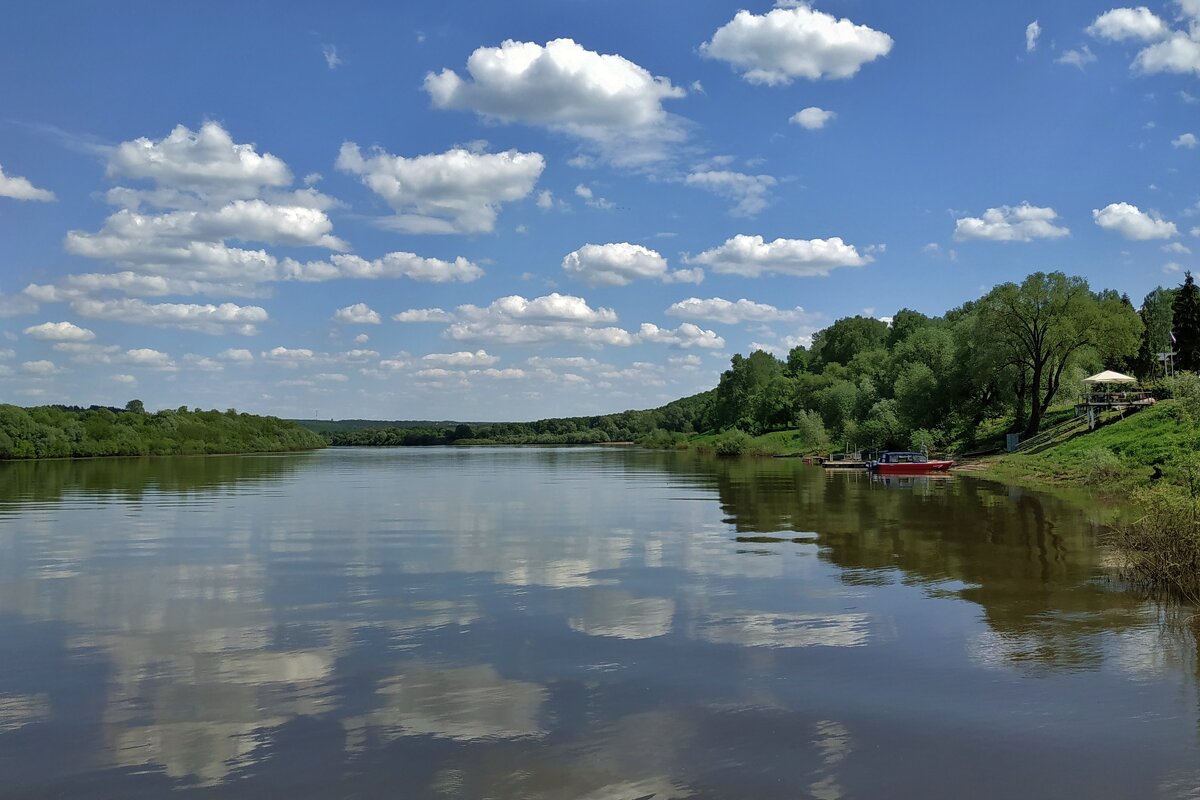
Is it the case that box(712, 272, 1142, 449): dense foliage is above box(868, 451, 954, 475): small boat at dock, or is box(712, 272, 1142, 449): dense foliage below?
above

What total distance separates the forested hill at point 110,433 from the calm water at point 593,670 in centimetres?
12195

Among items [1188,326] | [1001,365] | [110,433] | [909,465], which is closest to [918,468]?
[909,465]

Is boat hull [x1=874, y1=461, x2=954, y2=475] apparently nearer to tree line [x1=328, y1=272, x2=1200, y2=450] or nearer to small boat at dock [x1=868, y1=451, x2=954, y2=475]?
small boat at dock [x1=868, y1=451, x2=954, y2=475]

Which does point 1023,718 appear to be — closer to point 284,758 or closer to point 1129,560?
point 284,758

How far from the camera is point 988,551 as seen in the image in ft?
90.6

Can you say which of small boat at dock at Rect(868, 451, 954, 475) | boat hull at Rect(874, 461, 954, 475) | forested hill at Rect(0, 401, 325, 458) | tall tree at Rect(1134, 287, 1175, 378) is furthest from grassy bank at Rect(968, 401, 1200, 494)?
forested hill at Rect(0, 401, 325, 458)

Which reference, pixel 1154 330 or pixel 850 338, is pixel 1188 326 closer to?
pixel 1154 330

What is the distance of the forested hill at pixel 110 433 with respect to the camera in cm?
13350

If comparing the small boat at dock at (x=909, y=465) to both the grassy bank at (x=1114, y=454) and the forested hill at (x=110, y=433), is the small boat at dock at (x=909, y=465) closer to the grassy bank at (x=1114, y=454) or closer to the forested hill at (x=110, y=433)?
the grassy bank at (x=1114, y=454)

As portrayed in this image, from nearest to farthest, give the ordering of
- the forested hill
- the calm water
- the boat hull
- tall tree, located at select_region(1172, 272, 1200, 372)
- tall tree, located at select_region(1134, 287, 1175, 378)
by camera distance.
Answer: the calm water → the boat hull → tall tree, located at select_region(1172, 272, 1200, 372) → tall tree, located at select_region(1134, 287, 1175, 378) → the forested hill

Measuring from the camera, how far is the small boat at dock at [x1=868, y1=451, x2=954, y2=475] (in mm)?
67812

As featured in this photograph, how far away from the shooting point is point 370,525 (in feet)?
125

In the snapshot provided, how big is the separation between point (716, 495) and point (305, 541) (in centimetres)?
2828

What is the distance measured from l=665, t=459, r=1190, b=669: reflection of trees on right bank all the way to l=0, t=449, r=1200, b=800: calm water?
141mm
